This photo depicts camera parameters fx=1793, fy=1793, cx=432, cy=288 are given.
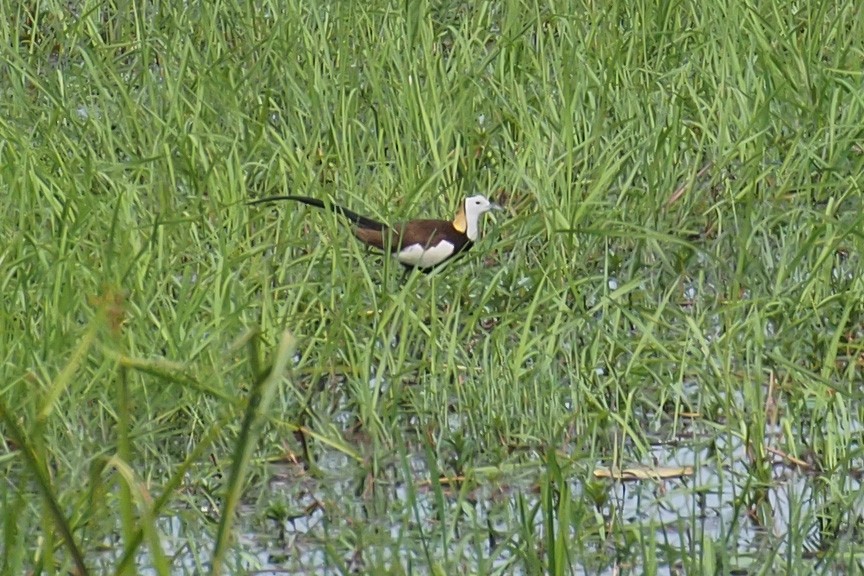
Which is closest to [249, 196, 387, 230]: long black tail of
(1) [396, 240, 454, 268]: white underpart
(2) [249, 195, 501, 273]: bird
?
(2) [249, 195, 501, 273]: bird

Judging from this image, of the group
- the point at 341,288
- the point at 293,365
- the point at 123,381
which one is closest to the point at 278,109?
the point at 341,288

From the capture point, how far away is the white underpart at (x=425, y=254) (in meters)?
4.68

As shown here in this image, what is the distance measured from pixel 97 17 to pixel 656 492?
13.7ft

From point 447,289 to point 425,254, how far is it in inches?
4.9

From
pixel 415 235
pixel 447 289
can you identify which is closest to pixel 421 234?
pixel 415 235

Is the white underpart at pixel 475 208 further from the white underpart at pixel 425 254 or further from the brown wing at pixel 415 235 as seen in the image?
the white underpart at pixel 425 254

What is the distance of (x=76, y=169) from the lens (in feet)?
17.2

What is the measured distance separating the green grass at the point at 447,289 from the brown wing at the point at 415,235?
71 mm

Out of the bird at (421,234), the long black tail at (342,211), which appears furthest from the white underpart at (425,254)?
the long black tail at (342,211)

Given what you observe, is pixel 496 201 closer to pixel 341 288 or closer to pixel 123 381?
pixel 341 288

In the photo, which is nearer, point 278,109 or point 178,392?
point 178,392

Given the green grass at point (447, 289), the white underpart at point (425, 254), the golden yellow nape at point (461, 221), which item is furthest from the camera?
the golden yellow nape at point (461, 221)

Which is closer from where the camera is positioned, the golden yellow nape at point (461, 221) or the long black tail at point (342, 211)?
the long black tail at point (342, 211)

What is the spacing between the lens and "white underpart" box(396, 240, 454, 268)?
15.4 ft
